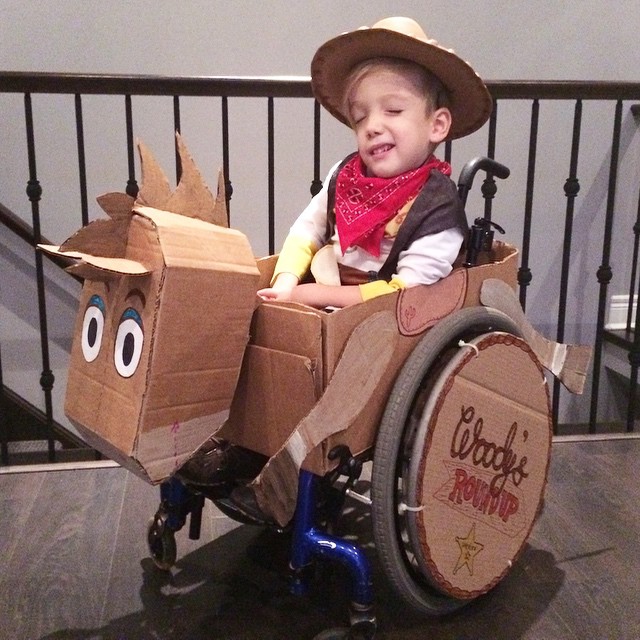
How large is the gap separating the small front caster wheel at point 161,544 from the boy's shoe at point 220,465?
0.20 m

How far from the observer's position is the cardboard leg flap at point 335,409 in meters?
0.91

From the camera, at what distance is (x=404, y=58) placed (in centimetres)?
110

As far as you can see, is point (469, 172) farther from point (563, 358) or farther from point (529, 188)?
point (529, 188)

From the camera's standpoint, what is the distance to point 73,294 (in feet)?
8.21

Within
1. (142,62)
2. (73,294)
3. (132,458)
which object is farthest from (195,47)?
(132,458)

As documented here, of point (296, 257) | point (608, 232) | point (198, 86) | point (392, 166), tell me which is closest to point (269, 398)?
point (296, 257)

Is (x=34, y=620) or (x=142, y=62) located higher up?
(x=142, y=62)

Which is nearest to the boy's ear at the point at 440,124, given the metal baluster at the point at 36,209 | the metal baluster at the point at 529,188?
the metal baluster at the point at 529,188

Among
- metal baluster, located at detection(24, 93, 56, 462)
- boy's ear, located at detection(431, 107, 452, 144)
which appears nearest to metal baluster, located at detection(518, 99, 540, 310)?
boy's ear, located at detection(431, 107, 452, 144)

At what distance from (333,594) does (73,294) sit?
1711mm

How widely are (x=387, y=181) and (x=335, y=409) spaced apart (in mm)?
429

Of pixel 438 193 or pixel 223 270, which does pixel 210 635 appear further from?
pixel 438 193

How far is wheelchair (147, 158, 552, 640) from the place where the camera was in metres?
1.00

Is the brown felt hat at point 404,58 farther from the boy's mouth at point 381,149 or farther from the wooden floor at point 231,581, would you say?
the wooden floor at point 231,581
